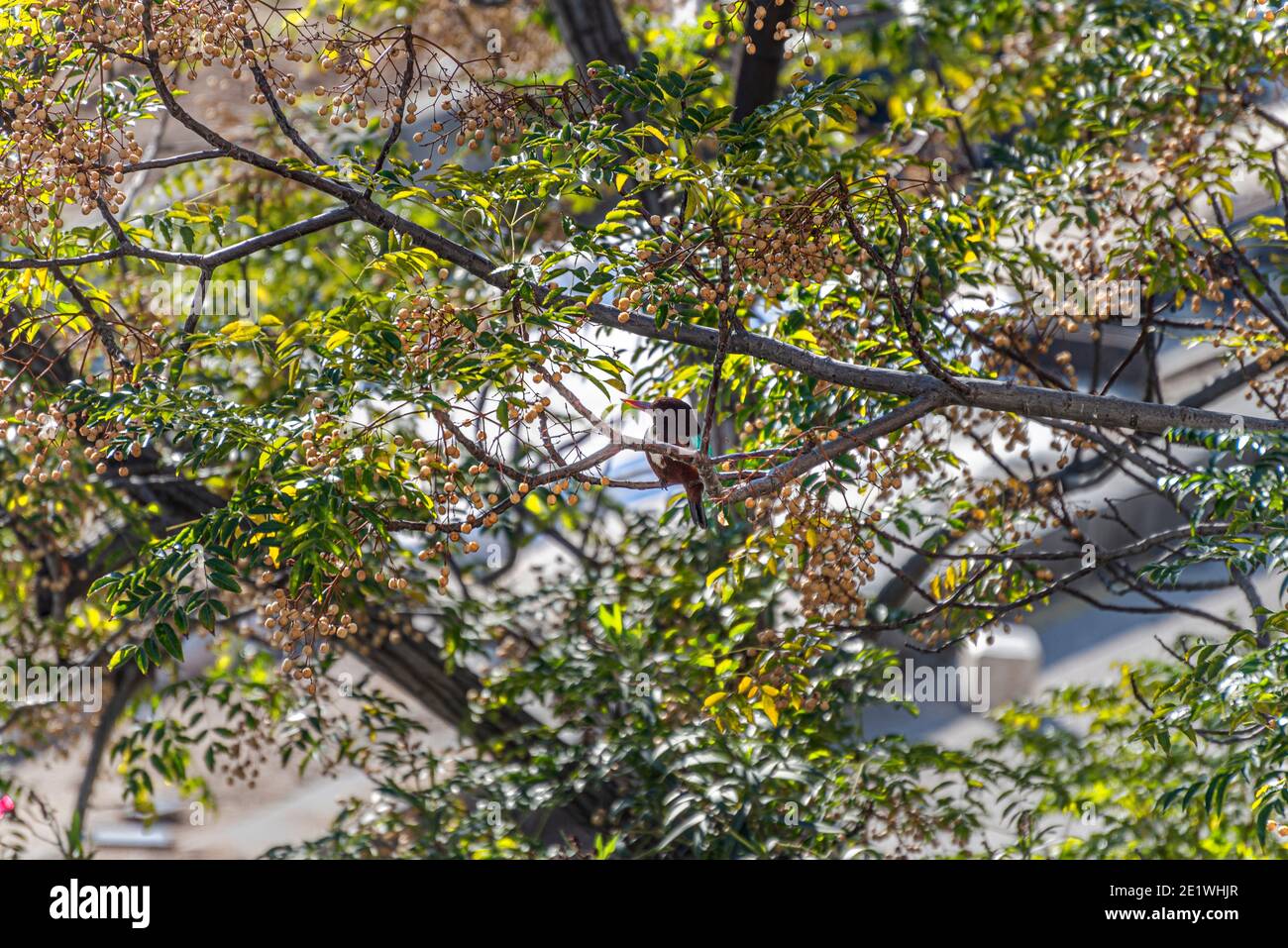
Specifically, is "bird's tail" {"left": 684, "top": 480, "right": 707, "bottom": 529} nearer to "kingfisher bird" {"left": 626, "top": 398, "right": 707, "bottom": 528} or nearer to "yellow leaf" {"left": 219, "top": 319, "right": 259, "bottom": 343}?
"kingfisher bird" {"left": 626, "top": 398, "right": 707, "bottom": 528}

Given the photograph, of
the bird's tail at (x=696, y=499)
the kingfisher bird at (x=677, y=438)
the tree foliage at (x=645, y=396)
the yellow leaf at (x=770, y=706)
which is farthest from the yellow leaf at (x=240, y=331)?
the yellow leaf at (x=770, y=706)

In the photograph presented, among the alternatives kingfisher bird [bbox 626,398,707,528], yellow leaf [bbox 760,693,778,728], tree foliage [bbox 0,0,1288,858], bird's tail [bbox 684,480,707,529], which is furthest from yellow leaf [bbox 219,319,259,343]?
yellow leaf [bbox 760,693,778,728]

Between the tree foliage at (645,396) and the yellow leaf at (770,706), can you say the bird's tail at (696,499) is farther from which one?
the yellow leaf at (770,706)

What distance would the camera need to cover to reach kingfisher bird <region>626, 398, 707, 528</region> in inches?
111

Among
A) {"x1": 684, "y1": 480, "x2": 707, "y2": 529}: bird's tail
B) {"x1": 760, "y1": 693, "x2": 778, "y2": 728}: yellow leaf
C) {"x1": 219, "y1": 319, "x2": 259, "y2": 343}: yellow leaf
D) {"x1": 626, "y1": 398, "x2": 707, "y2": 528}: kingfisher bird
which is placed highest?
{"x1": 219, "y1": 319, "x2": 259, "y2": 343}: yellow leaf

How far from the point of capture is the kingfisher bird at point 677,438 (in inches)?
111

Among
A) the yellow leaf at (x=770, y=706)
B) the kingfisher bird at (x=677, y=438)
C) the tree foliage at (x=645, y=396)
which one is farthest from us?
the yellow leaf at (x=770, y=706)

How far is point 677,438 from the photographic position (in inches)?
112

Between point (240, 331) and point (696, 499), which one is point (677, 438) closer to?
point (696, 499)

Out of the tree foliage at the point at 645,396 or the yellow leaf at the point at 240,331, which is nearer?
the tree foliage at the point at 645,396

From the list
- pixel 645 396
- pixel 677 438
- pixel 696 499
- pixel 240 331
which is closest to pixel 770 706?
pixel 696 499

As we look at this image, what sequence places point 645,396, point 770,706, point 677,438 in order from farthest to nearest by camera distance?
point 645,396
point 770,706
point 677,438
